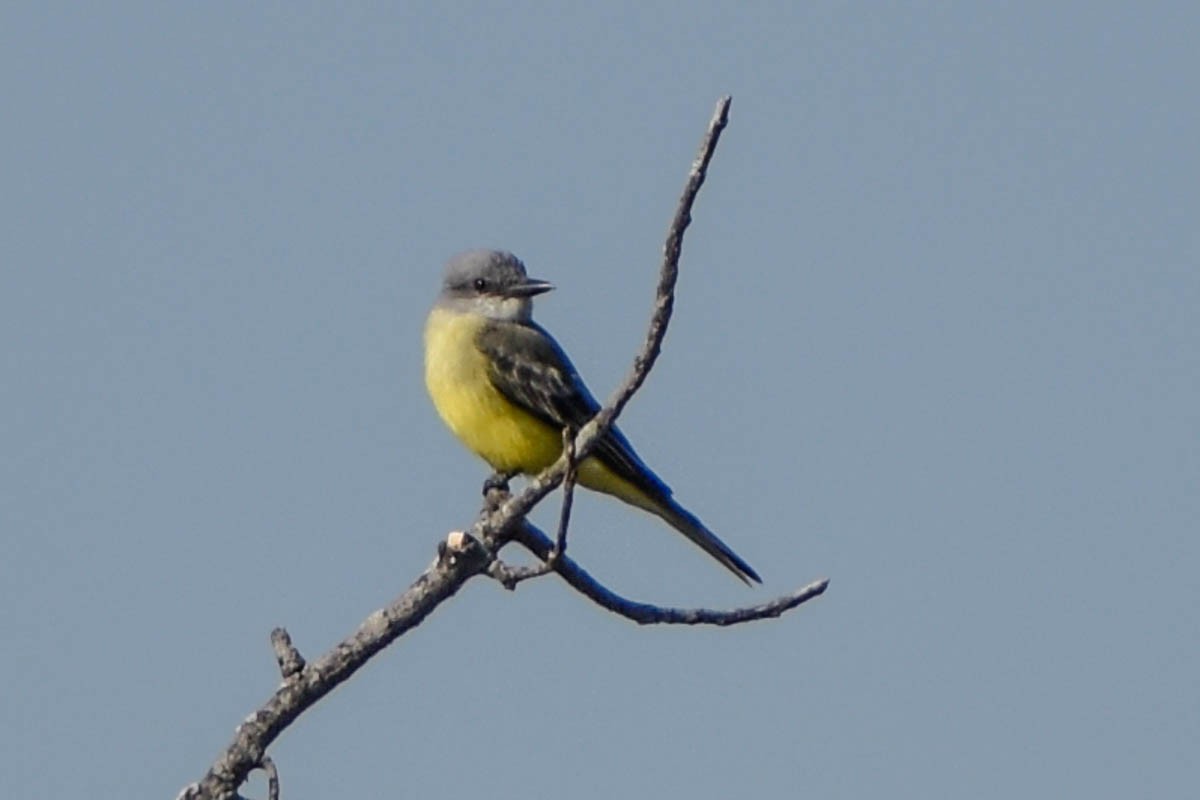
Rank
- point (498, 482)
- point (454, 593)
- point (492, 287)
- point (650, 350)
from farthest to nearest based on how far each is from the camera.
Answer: point (492, 287)
point (498, 482)
point (454, 593)
point (650, 350)

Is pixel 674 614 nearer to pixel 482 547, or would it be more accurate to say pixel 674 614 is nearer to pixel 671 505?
pixel 482 547

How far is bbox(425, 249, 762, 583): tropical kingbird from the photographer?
11836mm

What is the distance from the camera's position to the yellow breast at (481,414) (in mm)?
11922

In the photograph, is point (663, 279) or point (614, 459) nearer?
point (663, 279)

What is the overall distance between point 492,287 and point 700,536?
2.24 m

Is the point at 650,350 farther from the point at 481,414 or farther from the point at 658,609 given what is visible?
the point at 481,414

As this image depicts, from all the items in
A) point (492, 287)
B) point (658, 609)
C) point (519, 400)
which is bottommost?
point (658, 609)

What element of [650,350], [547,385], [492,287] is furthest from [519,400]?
[650,350]

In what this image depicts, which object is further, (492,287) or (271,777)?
(492,287)

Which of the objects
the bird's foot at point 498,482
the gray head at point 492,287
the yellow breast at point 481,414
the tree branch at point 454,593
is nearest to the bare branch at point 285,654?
the tree branch at point 454,593

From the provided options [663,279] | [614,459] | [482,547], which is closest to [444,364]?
[614,459]

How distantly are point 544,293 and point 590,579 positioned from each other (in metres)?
5.09

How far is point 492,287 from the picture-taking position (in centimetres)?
1314

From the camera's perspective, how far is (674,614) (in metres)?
8.08
